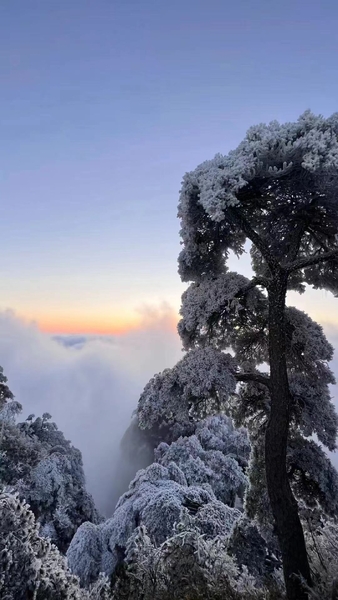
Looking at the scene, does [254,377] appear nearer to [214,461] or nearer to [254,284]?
[254,284]

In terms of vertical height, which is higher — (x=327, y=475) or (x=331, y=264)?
(x=331, y=264)

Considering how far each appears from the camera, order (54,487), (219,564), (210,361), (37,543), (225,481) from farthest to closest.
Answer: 1. (225,481)
2. (54,487)
3. (210,361)
4. (219,564)
5. (37,543)

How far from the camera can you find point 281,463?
5.95 metres

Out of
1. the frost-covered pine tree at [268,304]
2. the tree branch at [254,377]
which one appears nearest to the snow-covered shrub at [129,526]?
the frost-covered pine tree at [268,304]

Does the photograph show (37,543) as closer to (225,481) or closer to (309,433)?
(309,433)

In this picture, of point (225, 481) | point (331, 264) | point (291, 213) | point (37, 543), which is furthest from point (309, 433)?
point (225, 481)

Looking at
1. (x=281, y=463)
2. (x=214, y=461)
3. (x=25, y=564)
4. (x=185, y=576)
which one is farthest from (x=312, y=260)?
(x=214, y=461)

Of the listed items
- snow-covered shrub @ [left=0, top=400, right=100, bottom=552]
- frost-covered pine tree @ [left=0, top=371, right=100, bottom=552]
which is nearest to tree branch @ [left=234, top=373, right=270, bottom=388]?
frost-covered pine tree @ [left=0, top=371, right=100, bottom=552]

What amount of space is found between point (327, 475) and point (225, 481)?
1591 cm

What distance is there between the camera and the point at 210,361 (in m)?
6.46

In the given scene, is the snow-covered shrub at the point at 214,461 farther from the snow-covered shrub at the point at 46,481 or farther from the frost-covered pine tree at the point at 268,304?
the frost-covered pine tree at the point at 268,304

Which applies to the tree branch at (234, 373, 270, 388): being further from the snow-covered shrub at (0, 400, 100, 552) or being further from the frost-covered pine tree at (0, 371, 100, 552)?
the snow-covered shrub at (0, 400, 100, 552)

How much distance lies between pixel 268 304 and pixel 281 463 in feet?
9.31

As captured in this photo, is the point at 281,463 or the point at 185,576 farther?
the point at 281,463
